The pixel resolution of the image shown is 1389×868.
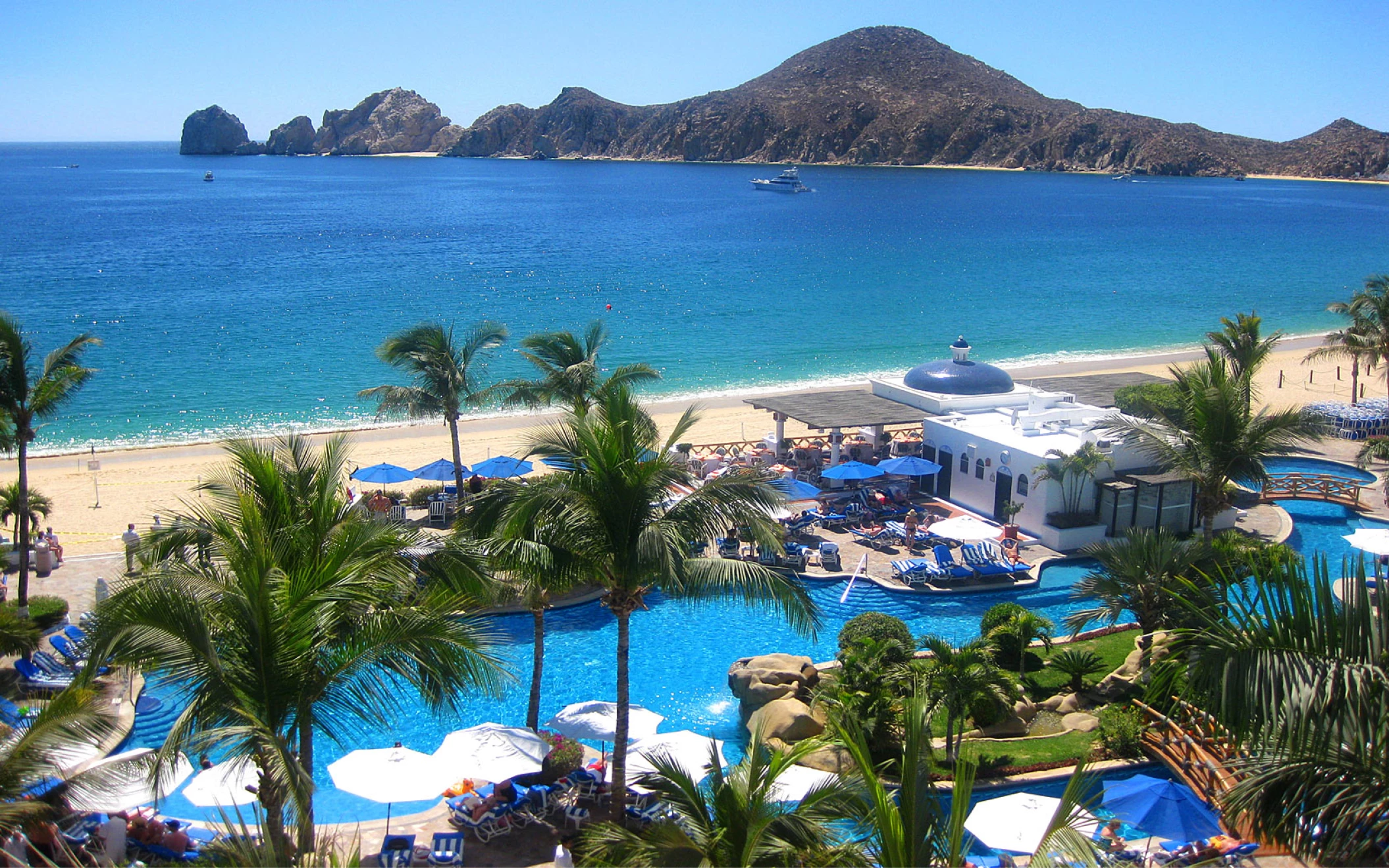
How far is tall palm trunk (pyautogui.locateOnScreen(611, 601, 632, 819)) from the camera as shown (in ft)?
36.4

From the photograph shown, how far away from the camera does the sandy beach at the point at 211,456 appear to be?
2567 cm

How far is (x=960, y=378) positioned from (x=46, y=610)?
2105 centimetres

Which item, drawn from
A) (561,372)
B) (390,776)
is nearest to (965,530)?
(561,372)

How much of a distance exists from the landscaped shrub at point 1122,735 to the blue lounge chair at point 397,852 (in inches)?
346

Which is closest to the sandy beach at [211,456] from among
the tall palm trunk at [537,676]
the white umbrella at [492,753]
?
the tall palm trunk at [537,676]

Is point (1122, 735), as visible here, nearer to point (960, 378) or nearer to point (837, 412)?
point (837, 412)

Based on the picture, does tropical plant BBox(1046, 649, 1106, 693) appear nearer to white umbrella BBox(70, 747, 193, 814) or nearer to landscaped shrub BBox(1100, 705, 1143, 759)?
landscaped shrub BBox(1100, 705, 1143, 759)

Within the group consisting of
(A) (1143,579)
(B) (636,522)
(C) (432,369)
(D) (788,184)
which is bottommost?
(A) (1143,579)

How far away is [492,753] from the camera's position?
39.4ft

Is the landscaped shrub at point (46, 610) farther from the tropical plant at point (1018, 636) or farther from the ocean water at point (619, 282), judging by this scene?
the ocean water at point (619, 282)

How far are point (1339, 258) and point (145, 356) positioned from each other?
9929 cm

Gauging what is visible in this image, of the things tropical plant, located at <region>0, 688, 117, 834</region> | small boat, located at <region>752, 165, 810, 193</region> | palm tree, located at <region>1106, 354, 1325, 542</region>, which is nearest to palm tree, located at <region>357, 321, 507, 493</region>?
palm tree, located at <region>1106, 354, 1325, 542</region>

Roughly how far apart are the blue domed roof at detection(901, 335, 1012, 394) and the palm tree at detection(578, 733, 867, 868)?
2088cm

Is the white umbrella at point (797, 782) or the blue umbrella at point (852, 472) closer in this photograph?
the white umbrella at point (797, 782)
